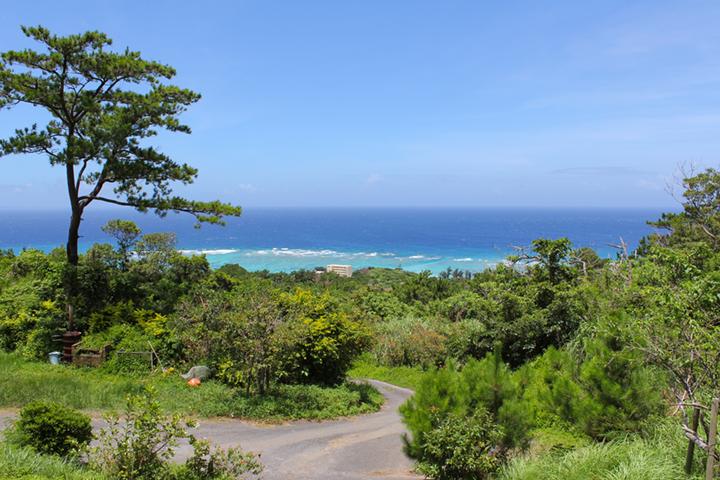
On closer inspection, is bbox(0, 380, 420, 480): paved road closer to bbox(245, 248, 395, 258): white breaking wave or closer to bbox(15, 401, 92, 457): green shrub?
bbox(15, 401, 92, 457): green shrub

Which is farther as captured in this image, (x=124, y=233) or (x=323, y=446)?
(x=124, y=233)

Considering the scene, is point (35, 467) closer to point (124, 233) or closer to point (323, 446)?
point (323, 446)

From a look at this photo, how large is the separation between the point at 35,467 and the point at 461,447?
17.5 ft

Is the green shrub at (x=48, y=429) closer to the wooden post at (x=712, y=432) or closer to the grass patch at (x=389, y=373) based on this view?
the wooden post at (x=712, y=432)

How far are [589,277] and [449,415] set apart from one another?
1206 centimetres

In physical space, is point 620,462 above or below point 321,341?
above

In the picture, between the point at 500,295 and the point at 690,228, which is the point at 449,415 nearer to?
the point at 500,295

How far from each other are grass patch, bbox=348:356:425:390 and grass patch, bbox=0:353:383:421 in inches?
197

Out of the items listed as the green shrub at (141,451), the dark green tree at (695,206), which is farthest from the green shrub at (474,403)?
the dark green tree at (695,206)

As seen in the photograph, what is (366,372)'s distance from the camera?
19.6 m

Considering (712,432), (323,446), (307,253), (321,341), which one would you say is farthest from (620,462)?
(307,253)

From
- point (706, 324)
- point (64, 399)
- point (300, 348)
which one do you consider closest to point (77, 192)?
point (64, 399)

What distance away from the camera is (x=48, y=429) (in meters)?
6.82

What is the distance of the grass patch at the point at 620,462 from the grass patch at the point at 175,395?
6078 millimetres
